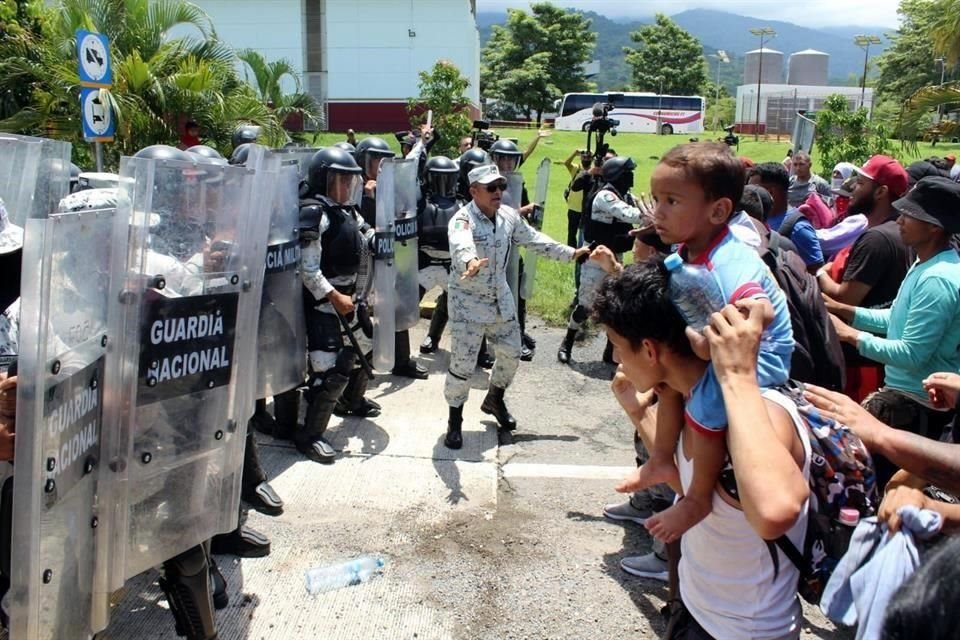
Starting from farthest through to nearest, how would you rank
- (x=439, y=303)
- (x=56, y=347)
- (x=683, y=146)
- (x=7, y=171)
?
1. (x=439, y=303)
2. (x=7, y=171)
3. (x=683, y=146)
4. (x=56, y=347)

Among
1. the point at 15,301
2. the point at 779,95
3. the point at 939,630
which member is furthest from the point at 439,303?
the point at 779,95

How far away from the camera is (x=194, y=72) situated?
1017 cm

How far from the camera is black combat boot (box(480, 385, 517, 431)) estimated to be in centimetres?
543

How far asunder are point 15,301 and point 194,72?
28.2ft

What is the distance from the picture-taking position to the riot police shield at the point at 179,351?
240 cm

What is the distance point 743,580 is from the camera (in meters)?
1.85

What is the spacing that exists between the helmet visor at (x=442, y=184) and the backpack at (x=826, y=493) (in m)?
5.37

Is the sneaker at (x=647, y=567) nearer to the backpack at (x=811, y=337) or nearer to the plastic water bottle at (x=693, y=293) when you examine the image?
the backpack at (x=811, y=337)

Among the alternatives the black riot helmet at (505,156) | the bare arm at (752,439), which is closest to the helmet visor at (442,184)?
the black riot helmet at (505,156)

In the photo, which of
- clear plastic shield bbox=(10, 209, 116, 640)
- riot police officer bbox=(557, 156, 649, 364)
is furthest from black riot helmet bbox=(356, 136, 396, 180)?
clear plastic shield bbox=(10, 209, 116, 640)

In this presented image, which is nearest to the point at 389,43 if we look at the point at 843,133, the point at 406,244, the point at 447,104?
the point at 447,104

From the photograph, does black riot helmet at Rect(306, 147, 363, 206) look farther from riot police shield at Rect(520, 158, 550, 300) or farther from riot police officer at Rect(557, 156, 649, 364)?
riot police shield at Rect(520, 158, 550, 300)

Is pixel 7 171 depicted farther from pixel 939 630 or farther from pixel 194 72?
pixel 194 72

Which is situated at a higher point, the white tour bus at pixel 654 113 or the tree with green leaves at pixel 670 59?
the tree with green leaves at pixel 670 59
